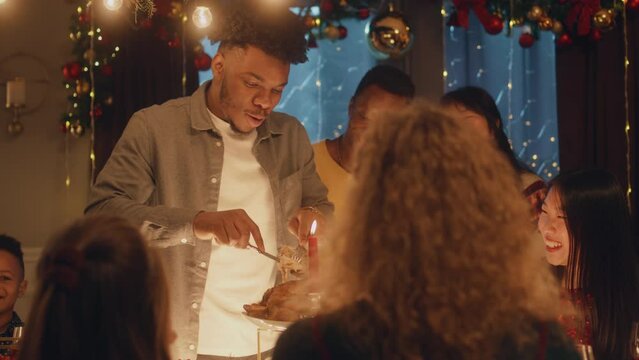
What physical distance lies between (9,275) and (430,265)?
8.07 feet

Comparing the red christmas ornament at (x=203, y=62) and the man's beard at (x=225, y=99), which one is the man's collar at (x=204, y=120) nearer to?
the man's beard at (x=225, y=99)

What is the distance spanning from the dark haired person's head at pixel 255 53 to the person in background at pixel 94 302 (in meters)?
1.23

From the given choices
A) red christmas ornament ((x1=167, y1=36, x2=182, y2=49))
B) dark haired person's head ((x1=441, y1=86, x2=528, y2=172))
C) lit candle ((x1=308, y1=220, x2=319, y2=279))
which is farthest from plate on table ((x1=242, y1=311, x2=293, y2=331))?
red christmas ornament ((x1=167, y1=36, x2=182, y2=49))

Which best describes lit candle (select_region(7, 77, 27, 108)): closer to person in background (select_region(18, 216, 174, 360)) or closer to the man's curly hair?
the man's curly hair

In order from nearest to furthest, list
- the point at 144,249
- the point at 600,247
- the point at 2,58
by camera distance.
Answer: the point at 144,249, the point at 600,247, the point at 2,58

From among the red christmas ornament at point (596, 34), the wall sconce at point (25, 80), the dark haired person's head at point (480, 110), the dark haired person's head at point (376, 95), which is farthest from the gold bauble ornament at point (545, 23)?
the wall sconce at point (25, 80)

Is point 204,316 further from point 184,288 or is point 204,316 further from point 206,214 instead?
point 206,214

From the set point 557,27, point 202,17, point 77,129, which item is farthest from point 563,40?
point 77,129

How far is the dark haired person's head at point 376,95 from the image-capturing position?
124 inches

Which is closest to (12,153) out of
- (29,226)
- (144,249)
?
(29,226)

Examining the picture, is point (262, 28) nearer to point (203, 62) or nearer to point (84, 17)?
point (203, 62)

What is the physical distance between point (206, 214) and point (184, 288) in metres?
0.31

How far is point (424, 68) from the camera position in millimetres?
5160

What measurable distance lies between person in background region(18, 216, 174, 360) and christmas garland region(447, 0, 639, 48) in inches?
138
